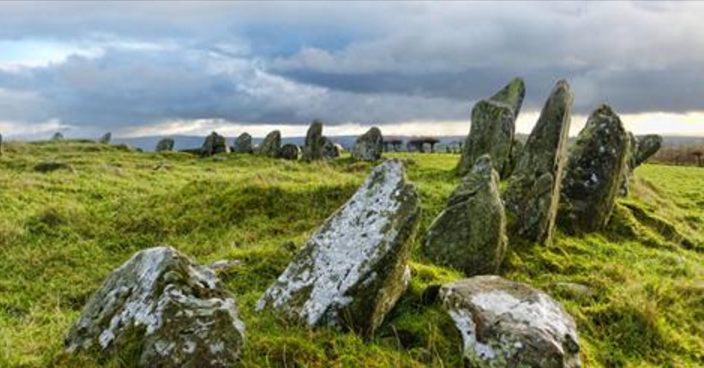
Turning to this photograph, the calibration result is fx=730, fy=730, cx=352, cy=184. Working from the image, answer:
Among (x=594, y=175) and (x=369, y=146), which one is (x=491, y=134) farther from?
(x=369, y=146)

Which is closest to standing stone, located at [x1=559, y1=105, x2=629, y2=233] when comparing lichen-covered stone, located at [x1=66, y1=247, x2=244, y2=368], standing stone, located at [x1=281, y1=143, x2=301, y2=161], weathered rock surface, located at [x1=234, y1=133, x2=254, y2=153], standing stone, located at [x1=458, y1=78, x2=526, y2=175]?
standing stone, located at [x1=458, y1=78, x2=526, y2=175]

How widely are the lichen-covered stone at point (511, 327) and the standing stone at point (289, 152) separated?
38148mm

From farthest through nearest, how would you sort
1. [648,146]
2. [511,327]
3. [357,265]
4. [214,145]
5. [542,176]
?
[214,145] → [648,146] → [542,176] → [357,265] → [511,327]

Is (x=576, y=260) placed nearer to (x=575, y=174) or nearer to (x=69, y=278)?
(x=575, y=174)

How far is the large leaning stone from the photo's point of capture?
31.8ft

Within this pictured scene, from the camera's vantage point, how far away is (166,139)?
205 feet

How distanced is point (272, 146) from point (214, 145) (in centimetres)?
563

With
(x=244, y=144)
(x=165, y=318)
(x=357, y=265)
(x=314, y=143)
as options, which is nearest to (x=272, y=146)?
(x=244, y=144)

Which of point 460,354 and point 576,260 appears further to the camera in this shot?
point 576,260

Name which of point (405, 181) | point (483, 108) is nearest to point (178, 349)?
point (405, 181)

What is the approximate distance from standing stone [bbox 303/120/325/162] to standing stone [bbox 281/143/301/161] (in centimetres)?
331

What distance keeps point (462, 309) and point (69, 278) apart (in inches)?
352

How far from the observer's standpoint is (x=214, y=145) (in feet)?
172

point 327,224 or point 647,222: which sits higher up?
point 327,224
